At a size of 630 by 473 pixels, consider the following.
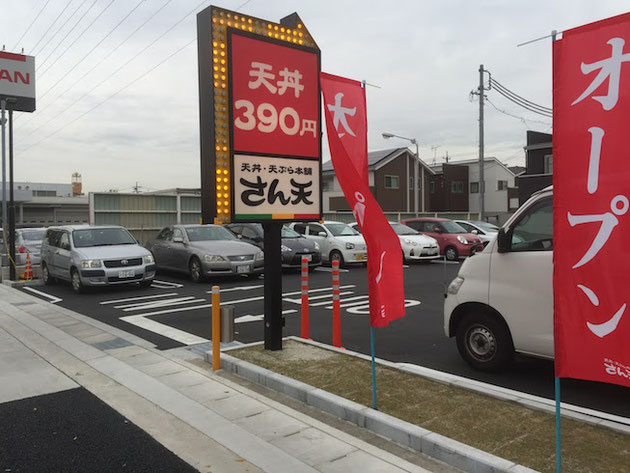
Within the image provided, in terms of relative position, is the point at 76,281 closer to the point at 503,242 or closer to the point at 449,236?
the point at 503,242

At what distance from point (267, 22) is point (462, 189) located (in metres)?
42.3

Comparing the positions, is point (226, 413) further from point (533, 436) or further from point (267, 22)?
point (267, 22)

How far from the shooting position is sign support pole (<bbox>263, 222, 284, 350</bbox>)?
613cm

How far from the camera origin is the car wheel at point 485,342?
16.6 ft

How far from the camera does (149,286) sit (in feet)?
42.4

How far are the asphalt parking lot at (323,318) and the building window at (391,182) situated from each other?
Answer: 81.9 feet

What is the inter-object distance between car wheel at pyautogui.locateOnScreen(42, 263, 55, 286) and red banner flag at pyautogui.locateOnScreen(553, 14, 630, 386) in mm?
13844

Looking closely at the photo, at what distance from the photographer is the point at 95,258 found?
1170cm

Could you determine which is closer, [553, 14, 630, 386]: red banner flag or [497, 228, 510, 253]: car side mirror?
[553, 14, 630, 386]: red banner flag

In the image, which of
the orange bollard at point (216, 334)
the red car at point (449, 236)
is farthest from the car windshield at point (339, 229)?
the orange bollard at point (216, 334)

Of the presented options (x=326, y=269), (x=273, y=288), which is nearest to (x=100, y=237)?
(x=326, y=269)

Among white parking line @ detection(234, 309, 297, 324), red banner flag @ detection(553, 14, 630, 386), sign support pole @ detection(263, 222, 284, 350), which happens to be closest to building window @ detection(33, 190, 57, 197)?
white parking line @ detection(234, 309, 297, 324)

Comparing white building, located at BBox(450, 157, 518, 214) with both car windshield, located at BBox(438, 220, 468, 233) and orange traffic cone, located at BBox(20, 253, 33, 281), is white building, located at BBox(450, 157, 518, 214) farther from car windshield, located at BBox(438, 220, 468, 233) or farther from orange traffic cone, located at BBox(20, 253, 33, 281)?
orange traffic cone, located at BBox(20, 253, 33, 281)

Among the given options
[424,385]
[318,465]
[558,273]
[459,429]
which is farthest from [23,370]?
[558,273]
